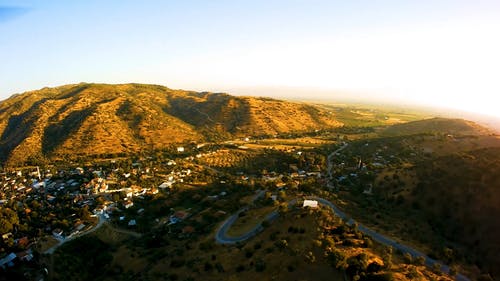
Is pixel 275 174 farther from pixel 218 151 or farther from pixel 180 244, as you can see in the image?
pixel 180 244

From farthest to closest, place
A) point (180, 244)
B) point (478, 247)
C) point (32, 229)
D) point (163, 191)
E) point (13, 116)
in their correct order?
point (13, 116) → point (163, 191) → point (32, 229) → point (180, 244) → point (478, 247)

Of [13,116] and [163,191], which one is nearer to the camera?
[163,191]

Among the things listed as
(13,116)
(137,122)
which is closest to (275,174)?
(137,122)

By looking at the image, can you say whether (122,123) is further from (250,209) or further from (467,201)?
(467,201)

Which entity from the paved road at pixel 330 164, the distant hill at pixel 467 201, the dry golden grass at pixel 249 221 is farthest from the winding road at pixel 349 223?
the paved road at pixel 330 164

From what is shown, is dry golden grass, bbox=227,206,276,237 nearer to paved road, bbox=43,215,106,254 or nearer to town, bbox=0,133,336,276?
town, bbox=0,133,336,276

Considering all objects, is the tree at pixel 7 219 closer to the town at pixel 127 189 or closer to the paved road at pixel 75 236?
the town at pixel 127 189

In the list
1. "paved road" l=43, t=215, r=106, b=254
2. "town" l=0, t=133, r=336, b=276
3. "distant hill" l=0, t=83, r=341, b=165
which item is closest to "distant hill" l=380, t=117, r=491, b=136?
"distant hill" l=0, t=83, r=341, b=165
